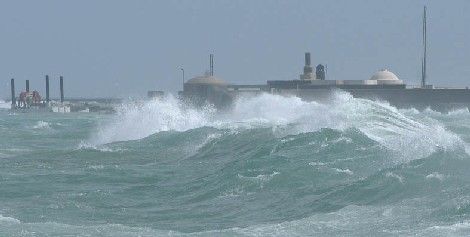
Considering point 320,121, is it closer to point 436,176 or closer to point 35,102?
point 436,176

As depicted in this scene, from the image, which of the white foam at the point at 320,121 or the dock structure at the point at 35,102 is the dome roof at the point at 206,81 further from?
the dock structure at the point at 35,102

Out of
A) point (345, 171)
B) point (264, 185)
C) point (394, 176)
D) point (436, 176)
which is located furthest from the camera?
point (345, 171)

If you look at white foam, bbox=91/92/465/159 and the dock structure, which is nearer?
white foam, bbox=91/92/465/159

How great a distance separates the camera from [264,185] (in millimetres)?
19406

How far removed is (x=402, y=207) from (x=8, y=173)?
1072 cm

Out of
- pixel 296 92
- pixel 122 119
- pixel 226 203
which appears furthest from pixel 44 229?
pixel 296 92

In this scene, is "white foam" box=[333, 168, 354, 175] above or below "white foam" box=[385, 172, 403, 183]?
below

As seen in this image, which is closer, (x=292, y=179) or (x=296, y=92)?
(x=292, y=179)

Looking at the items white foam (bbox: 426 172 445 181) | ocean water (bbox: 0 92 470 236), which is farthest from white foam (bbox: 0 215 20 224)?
white foam (bbox: 426 172 445 181)

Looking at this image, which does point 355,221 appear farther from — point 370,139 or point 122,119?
point 122,119

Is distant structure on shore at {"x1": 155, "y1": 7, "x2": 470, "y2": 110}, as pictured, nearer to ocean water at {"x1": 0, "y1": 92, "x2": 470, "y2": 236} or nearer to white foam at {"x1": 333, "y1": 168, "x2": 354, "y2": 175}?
ocean water at {"x1": 0, "y1": 92, "x2": 470, "y2": 236}

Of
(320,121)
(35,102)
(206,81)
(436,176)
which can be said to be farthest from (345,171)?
(35,102)

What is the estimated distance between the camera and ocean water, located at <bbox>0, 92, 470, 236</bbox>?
15.0m

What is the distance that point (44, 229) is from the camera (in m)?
14.9
